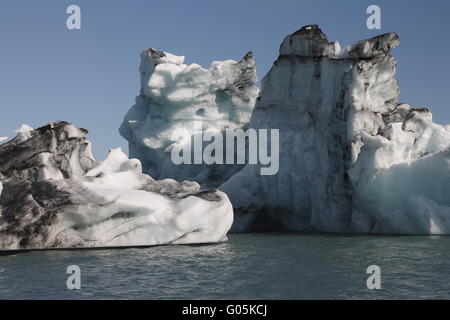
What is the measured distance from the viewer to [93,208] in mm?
19594

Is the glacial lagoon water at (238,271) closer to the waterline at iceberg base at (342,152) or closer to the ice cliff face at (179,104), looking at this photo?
the waterline at iceberg base at (342,152)

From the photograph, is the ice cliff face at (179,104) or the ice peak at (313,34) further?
the ice cliff face at (179,104)

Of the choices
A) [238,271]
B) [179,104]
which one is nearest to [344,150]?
[238,271]

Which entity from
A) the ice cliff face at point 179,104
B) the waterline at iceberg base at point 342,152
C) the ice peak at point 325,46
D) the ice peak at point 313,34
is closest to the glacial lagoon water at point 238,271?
the waterline at iceberg base at point 342,152

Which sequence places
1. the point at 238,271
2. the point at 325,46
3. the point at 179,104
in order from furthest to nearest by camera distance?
the point at 179,104, the point at 325,46, the point at 238,271

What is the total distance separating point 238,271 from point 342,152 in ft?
47.0

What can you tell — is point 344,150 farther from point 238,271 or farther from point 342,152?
point 238,271

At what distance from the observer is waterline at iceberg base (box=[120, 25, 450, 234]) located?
951 inches

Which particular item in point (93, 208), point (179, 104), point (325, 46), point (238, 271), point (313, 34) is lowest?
point (238, 271)

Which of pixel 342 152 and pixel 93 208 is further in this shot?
pixel 342 152

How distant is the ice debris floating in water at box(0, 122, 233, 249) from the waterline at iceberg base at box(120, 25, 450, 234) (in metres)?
7.18

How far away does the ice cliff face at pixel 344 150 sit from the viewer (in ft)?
79.2

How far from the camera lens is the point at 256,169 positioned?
1225 inches

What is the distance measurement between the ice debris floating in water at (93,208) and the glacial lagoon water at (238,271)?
761mm
